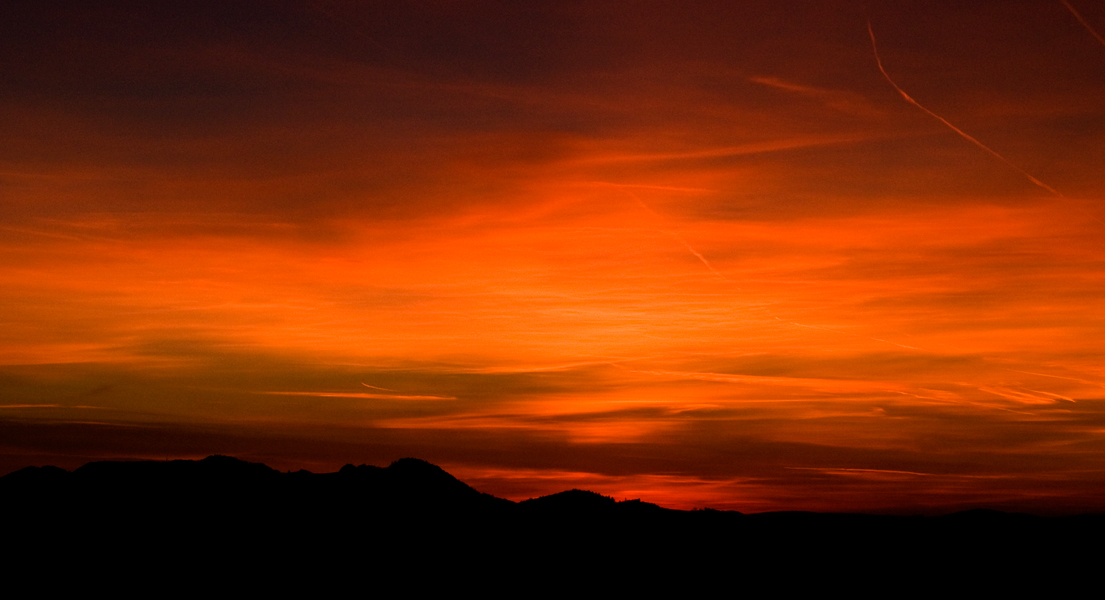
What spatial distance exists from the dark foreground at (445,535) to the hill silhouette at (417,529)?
202 millimetres

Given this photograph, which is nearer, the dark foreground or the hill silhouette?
the dark foreground

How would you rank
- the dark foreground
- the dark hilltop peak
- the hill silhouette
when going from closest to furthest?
the dark foreground < the hill silhouette < the dark hilltop peak

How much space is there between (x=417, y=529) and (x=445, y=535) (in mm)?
2585

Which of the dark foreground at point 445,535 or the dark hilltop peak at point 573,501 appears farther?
the dark hilltop peak at point 573,501

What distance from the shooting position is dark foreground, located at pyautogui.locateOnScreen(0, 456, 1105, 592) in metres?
76.4

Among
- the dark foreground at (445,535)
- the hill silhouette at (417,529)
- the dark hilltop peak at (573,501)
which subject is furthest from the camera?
the dark hilltop peak at (573,501)

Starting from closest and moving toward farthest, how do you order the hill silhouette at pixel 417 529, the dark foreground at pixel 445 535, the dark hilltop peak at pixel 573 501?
the dark foreground at pixel 445 535 → the hill silhouette at pixel 417 529 → the dark hilltop peak at pixel 573 501

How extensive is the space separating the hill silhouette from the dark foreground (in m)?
0.20

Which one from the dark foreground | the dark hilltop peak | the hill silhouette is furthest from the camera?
the dark hilltop peak

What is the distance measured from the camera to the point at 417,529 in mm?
85875

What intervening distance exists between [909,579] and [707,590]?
16.2 metres

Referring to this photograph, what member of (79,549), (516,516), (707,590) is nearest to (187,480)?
(79,549)

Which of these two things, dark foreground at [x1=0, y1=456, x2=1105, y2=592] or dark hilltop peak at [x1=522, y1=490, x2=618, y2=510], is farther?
dark hilltop peak at [x1=522, y1=490, x2=618, y2=510]

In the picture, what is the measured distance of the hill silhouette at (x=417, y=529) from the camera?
7850 cm
